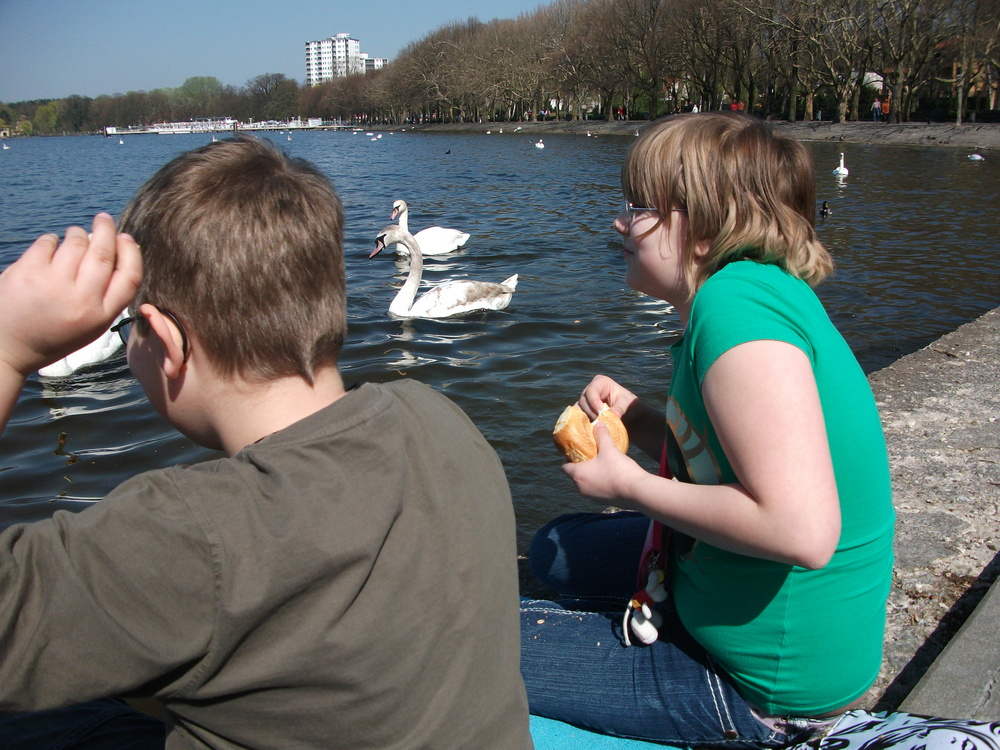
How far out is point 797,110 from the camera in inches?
1891

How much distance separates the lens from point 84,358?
6.21 meters

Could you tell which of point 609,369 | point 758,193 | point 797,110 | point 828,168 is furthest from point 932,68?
point 758,193

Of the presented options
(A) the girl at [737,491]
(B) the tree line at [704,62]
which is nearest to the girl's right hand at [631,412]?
(A) the girl at [737,491]

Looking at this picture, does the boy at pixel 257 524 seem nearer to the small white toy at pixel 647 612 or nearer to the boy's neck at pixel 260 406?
the boy's neck at pixel 260 406

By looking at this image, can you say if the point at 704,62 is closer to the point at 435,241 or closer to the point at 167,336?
the point at 435,241

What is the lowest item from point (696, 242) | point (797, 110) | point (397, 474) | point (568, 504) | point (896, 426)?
point (568, 504)

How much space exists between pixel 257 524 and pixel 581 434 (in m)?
1.17

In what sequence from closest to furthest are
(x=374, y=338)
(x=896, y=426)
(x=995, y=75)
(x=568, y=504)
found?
(x=896, y=426), (x=568, y=504), (x=374, y=338), (x=995, y=75)

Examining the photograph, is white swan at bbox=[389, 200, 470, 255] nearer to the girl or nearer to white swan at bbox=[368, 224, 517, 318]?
A: white swan at bbox=[368, 224, 517, 318]

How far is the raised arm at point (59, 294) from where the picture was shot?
1052 mm

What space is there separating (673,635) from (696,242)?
0.90 meters

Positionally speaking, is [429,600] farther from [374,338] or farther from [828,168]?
[828,168]

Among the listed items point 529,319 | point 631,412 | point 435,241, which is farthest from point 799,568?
point 435,241

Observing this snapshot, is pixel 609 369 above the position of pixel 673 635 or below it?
below
